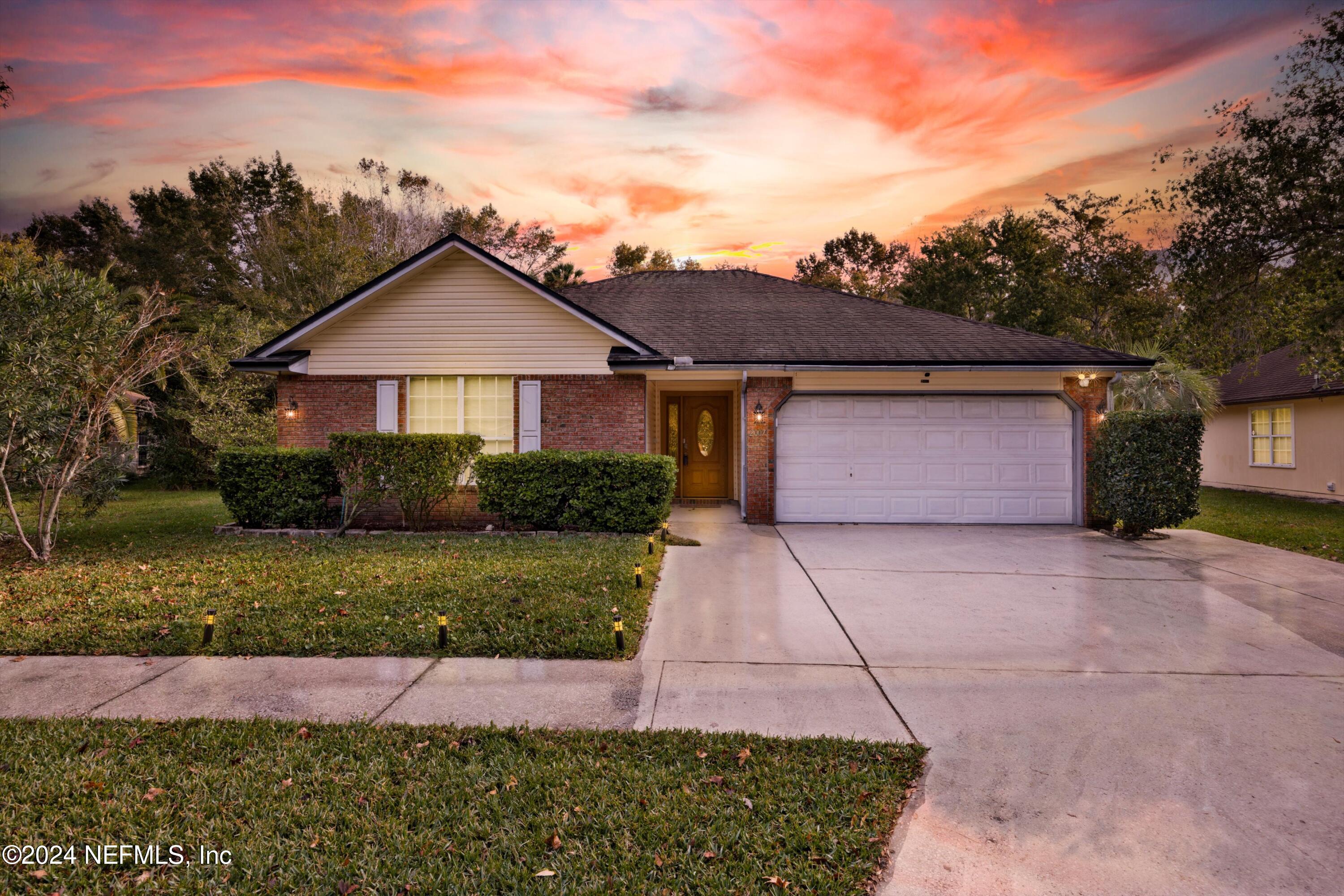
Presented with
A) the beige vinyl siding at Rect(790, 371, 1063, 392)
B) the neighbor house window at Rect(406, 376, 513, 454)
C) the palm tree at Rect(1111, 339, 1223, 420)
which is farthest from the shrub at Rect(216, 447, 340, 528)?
the palm tree at Rect(1111, 339, 1223, 420)

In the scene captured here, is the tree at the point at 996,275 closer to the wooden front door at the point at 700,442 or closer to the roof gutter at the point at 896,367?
the roof gutter at the point at 896,367

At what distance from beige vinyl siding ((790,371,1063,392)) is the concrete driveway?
14.2ft

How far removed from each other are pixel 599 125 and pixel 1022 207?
25077mm

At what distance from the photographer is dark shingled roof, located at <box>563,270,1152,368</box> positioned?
1178 cm

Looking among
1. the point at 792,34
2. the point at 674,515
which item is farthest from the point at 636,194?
the point at 674,515

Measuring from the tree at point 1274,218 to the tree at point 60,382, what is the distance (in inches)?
697

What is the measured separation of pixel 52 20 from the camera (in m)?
13.8

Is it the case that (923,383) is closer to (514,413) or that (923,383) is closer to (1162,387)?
(1162,387)

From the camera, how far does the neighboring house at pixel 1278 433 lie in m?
15.9

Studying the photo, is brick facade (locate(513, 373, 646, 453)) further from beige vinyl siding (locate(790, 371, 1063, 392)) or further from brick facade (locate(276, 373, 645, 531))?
beige vinyl siding (locate(790, 371, 1063, 392))

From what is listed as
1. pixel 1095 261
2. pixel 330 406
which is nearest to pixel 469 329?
pixel 330 406

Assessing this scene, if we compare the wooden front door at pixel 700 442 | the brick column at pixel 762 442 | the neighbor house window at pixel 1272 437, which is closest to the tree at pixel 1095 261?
the neighbor house window at pixel 1272 437

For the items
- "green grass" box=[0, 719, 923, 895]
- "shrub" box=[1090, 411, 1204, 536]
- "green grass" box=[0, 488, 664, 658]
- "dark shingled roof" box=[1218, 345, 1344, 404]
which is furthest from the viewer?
"dark shingled roof" box=[1218, 345, 1344, 404]

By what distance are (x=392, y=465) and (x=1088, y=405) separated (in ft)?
40.9
